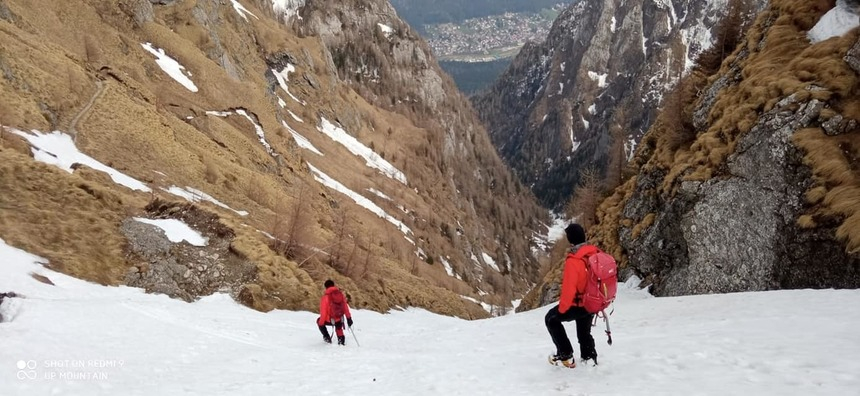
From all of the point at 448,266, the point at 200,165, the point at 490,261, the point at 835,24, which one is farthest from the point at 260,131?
the point at 490,261

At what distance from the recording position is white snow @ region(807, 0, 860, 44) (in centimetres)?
1872

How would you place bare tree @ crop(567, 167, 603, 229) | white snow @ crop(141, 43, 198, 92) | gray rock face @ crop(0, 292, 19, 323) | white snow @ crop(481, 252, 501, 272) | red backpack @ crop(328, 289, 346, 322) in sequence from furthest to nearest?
1. white snow @ crop(481, 252, 501, 272)
2. white snow @ crop(141, 43, 198, 92)
3. bare tree @ crop(567, 167, 603, 229)
4. red backpack @ crop(328, 289, 346, 322)
5. gray rock face @ crop(0, 292, 19, 323)

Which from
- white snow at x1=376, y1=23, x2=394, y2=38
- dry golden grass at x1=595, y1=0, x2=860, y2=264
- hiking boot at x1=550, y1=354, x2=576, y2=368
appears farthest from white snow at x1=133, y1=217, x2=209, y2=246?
white snow at x1=376, y1=23, x2=394, y2=38

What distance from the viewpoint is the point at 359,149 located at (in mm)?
104812

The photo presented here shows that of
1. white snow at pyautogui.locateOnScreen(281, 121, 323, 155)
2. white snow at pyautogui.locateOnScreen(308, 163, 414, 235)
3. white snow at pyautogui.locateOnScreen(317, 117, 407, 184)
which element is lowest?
white snow at pyautogui.locateOnScreen(308, 163, 414, 235)

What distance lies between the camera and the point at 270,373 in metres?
12.0

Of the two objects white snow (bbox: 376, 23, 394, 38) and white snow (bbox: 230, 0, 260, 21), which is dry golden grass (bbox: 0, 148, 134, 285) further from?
white snow (bbox: 376, 23, 394, 38)

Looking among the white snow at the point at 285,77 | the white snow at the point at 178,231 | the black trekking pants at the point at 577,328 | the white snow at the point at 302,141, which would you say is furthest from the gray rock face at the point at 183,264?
the white snow at the point at 285,77

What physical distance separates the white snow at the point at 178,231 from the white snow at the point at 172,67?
32.0 meters

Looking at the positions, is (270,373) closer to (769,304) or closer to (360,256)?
(769,304)

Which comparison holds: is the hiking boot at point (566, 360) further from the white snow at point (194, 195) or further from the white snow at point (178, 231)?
the white snow at point (194, 195)

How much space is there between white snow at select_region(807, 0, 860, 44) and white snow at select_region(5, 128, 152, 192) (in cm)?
3115

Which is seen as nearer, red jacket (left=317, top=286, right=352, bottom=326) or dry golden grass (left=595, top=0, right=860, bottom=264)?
dry golden grass (left=595, top=0, right=860, bottom=264)

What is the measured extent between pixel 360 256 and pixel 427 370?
1004 inches
